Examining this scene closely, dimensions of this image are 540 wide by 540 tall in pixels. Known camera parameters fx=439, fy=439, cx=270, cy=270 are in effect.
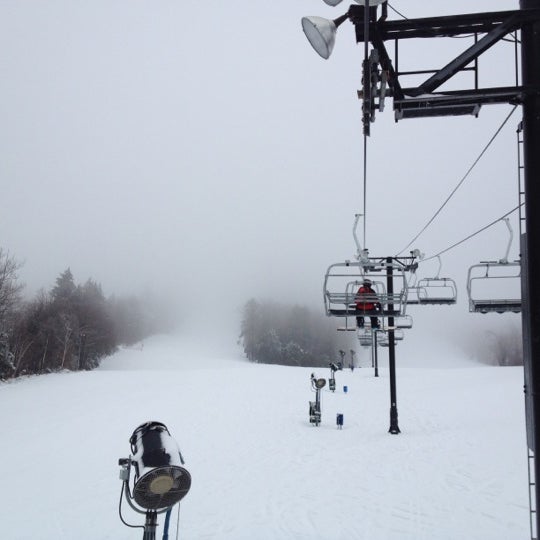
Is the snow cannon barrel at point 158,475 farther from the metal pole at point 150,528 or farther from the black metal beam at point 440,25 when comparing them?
the black metal beam at point 440,25

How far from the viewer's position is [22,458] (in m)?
13.8

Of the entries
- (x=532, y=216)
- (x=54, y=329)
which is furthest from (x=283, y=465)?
(x=54, y=329)

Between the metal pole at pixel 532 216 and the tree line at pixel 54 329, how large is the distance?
39.0 m

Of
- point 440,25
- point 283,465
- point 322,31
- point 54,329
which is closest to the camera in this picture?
point 322,31

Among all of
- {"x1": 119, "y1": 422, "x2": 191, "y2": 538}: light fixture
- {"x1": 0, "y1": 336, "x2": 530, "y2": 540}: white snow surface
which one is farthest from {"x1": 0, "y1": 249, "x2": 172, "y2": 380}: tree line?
{"x1": 119, "y1": 422, "x2": 191, "y2": 538}: light fixture

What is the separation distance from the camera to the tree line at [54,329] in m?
38.8

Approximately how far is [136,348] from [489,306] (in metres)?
79.5

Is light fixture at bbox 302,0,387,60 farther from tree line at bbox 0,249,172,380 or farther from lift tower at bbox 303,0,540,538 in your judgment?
tree line at bbox 0,249,172,380

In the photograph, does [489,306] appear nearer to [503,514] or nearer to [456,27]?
[503,514]

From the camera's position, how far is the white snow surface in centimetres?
831

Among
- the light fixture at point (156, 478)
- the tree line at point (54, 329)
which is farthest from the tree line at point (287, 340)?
the light fixture at point (156, 478)

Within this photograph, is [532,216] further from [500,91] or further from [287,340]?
[287,340]

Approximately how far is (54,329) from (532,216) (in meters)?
56.2

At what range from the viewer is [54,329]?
5247 centimetres
